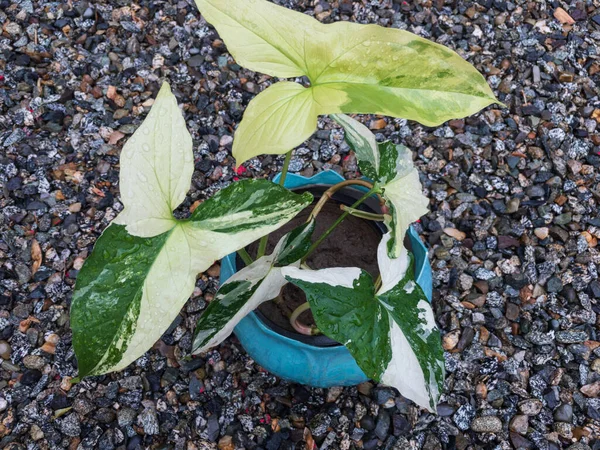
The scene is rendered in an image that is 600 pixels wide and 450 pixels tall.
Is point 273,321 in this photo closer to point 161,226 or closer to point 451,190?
point 161,226

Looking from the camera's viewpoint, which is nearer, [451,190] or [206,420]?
[206,420]

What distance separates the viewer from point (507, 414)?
1264 mm

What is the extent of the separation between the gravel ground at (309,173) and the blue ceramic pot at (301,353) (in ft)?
0.62

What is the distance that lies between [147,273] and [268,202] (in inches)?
6.8

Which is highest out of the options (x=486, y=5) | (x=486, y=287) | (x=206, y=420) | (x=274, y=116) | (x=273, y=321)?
(x=274, y=116)

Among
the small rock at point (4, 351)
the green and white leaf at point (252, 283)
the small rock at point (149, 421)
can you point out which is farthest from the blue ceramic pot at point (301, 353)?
the small rock at point (4, 351)

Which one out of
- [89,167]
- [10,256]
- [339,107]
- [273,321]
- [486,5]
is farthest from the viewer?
[486,5]

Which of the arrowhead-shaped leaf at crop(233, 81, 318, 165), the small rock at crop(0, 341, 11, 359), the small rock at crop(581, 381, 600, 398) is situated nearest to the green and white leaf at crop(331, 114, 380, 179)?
the arrowhead-shaped leaf at crop(233, 81, 318, 165)

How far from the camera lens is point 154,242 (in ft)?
2.36

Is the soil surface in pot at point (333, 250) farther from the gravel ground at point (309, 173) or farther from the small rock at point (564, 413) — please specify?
the small rock at point (564, 413)

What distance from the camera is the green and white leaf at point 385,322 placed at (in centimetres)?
76

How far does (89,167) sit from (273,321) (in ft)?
2.48

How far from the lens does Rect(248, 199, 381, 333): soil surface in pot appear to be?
1.14m

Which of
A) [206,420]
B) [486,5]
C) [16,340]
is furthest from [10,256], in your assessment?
[486,5]
